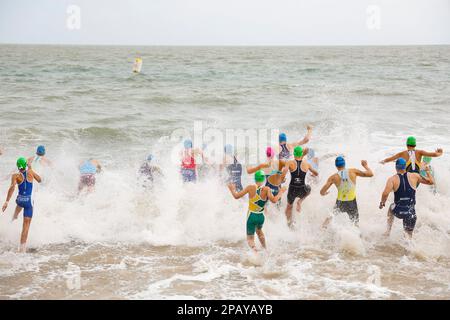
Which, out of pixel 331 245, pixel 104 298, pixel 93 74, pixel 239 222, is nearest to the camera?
pixel 104 298

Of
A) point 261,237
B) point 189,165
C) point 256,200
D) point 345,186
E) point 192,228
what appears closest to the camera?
point 256,200

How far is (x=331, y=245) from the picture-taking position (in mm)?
8719

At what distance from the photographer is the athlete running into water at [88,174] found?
35.8ft

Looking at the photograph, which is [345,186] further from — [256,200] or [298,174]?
→ [256,200]

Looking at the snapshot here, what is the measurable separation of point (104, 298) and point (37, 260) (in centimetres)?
208

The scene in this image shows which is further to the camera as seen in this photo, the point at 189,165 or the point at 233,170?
the point at 189,165

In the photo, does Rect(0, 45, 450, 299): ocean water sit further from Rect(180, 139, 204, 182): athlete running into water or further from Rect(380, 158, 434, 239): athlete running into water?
Rect(380, 158, 434, 239): athlete running into water

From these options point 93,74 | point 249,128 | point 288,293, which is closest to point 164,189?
point 288,293

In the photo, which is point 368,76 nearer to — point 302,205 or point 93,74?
point 93,74

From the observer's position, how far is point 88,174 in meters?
10.9

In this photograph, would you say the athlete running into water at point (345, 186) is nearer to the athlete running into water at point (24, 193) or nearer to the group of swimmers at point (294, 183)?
the group of swimmers at point (294, 183)

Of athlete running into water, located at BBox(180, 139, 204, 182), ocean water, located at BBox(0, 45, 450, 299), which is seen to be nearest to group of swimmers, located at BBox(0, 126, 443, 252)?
ocean water, located at BBox(0, 45, 450, 299)

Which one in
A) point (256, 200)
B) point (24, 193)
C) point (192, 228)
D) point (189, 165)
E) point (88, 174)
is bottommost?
point (192, 228)

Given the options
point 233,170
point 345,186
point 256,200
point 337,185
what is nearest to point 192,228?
point 233,170
